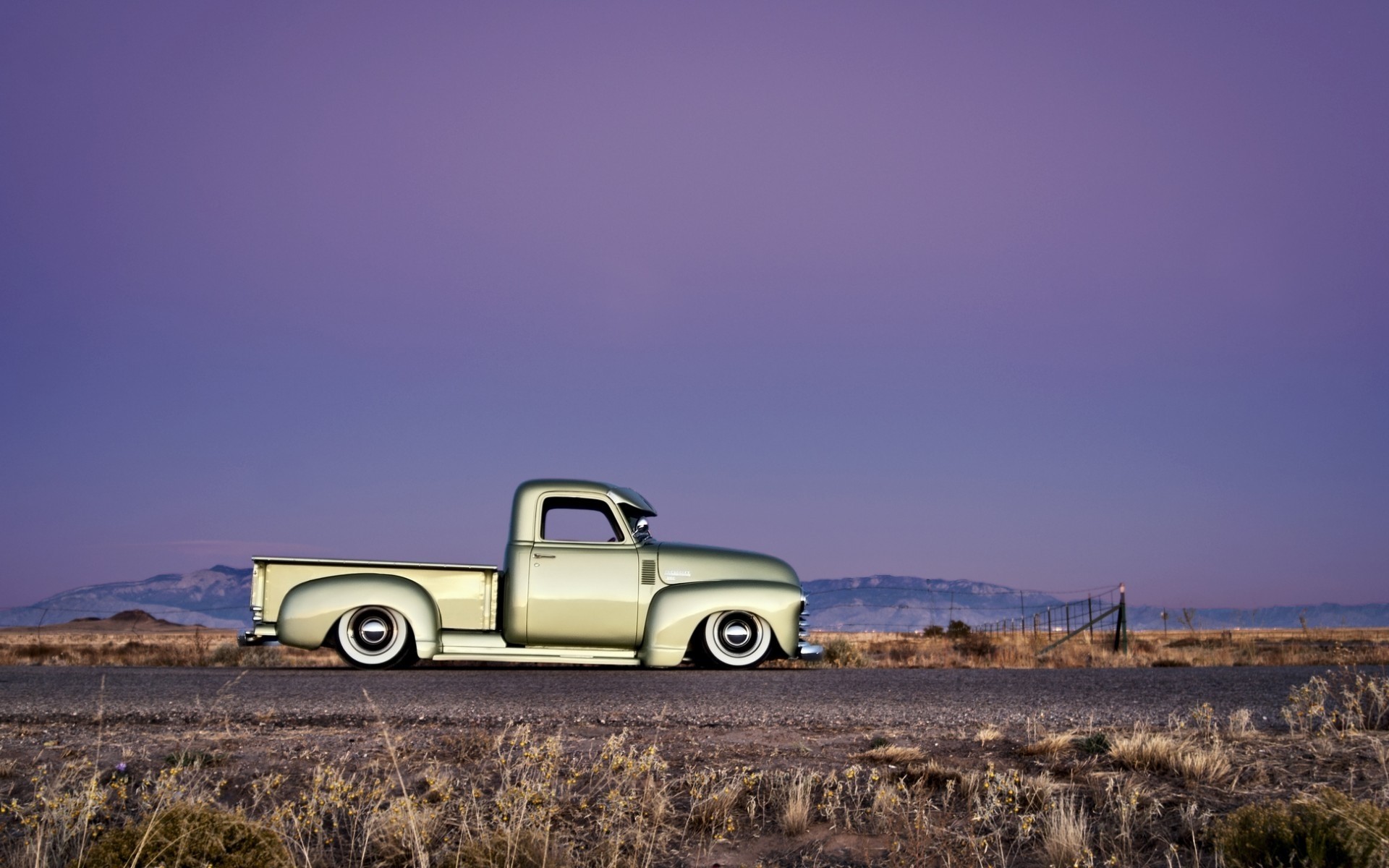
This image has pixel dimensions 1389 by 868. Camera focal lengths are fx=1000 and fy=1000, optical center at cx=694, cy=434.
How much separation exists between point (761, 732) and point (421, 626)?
6429mm

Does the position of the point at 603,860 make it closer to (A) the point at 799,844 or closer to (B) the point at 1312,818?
(A) the point at 799,844

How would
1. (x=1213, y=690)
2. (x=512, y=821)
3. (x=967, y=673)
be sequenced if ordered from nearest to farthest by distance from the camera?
(x=512, y=821) → (x=1213, y=690) → (x=967, y=673)

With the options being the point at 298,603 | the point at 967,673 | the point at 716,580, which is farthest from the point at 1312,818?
the point at 298,603

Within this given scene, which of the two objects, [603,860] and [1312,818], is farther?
[603,860]

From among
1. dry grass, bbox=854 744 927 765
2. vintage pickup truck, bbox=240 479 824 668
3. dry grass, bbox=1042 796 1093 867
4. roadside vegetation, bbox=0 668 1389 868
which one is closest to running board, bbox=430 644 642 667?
vintage pickup truck, bbox=240 479 824 668

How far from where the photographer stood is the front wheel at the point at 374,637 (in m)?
12.2

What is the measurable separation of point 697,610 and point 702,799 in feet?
23.9

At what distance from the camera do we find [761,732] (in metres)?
6.92

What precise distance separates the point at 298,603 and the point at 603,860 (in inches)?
352

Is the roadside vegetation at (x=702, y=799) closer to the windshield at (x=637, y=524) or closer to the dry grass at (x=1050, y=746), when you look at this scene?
the dry grass at (x=1050, y=746)

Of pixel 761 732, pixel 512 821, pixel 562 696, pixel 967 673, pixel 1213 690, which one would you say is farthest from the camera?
pixel 967 673

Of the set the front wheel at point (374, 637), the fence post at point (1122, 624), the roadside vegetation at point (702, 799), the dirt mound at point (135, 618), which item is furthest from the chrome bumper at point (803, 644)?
the dirt mound at point (135, 618)

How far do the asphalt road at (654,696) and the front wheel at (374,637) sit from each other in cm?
48

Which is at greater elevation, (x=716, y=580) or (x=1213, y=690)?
(x=716, y=580)
